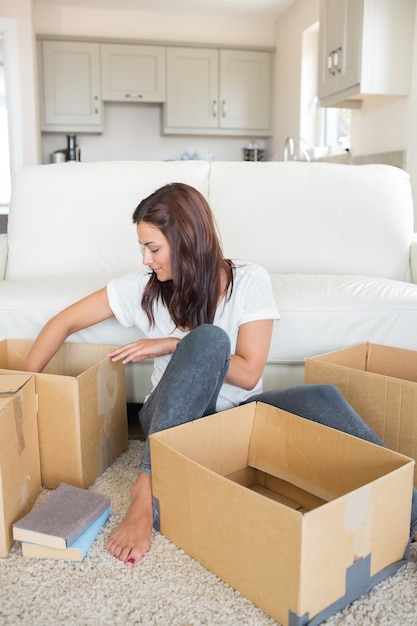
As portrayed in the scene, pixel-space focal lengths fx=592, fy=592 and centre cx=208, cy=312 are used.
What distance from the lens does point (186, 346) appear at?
Answer: 1300mm

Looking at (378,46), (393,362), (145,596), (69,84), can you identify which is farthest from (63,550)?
(69,84)

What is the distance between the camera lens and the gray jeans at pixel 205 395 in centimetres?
125

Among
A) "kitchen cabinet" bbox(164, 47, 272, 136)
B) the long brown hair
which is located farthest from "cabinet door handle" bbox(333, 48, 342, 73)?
the long brown hair

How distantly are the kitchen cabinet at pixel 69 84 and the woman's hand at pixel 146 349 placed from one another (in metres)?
4.60

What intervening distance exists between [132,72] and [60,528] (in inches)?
203

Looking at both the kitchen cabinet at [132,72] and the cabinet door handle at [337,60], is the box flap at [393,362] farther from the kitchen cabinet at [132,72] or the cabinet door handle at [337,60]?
the kitchen cabinet at [132,72]

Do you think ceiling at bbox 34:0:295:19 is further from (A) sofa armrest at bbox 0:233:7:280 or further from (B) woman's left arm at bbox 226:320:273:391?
(B) woman's left arm at bbox 226:320:273:391

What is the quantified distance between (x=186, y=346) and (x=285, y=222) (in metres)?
1.21

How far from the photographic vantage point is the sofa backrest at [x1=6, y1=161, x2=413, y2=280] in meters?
2.30

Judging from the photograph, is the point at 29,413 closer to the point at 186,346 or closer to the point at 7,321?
the point at 186,346

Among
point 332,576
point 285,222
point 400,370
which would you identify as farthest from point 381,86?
point 332,576

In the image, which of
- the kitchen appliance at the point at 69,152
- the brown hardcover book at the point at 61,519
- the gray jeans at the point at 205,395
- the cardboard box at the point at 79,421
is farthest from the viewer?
the kitchen appliance at the point at 69,152

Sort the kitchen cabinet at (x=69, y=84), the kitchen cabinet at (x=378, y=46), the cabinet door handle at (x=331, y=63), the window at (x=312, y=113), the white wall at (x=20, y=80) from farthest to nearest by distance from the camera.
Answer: the kitchen cabinet at (x=69, y=84) → the window at (x=312, y=113) → the white wall at (x=20, y=80) → the cabinet door handle at (x=331, y=63) → the kitchen cabinet at (x=378, y=46)

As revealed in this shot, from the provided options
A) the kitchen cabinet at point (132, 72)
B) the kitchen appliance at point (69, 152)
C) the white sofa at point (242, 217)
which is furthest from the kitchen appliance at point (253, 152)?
the white sofa at point (242, 217)
